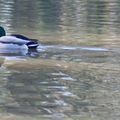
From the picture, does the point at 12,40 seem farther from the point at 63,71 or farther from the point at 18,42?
the point at 63,71

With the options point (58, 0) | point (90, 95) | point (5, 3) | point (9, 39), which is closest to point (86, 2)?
point (58, 0)

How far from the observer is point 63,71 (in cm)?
963

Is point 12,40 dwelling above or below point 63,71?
below

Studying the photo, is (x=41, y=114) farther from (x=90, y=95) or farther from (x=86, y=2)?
(x=86, y=2)

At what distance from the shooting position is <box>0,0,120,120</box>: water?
7.44 m

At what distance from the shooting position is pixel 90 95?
26.8ft

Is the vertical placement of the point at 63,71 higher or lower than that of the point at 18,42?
higher

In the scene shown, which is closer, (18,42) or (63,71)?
(63,71)

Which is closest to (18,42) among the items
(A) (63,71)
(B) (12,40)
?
(B) (12,40)

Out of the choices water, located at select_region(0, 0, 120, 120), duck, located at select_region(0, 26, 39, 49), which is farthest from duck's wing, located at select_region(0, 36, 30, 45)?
water, located at select_region(0, 0, 120, 120)

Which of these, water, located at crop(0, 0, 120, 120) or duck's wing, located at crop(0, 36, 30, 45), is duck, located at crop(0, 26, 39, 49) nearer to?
duck's wing, located at crop(0, 36, 30, 45)

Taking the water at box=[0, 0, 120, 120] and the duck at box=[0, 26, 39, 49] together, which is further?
the duck at box=[0, 26, 39, 49]

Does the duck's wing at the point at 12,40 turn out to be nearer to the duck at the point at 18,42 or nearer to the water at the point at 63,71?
the duck at the point at 18,42

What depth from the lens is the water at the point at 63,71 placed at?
293 inches
